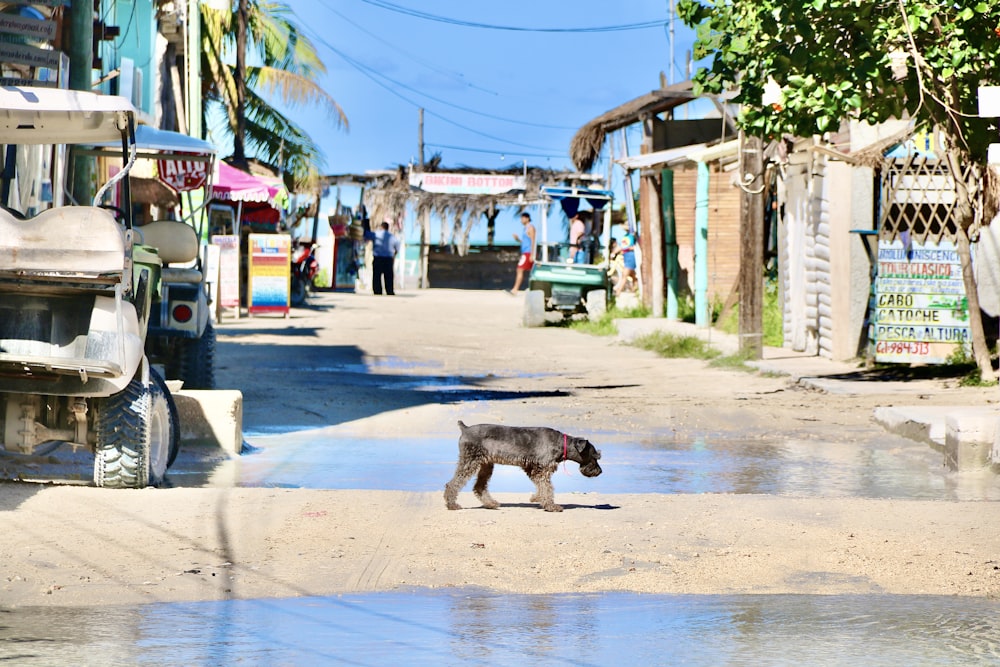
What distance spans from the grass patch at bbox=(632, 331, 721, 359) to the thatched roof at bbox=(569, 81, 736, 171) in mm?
5093

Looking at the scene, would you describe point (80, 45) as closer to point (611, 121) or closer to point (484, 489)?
point (484, 489)

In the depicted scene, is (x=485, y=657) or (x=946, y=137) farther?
(x=946, y=137)

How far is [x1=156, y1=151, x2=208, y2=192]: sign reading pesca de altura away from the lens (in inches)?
614

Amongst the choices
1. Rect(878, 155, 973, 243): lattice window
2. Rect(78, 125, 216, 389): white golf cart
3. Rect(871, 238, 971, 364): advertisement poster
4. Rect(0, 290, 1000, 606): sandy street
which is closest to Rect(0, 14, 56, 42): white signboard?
Rect(78, 125, 216, 389): white golf cart

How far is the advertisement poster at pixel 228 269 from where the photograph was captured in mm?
24688

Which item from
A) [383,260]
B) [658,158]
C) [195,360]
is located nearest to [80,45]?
[195,360]

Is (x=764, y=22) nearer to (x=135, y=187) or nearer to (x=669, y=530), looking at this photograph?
(x=669, y=530)

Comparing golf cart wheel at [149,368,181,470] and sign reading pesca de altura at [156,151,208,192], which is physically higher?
sign reading pesca de altura at [156,151,208,192]

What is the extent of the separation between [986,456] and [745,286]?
786 centimetres

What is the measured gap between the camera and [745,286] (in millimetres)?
17234

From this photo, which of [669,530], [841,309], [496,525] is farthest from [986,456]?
[841,309]

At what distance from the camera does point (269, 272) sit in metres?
24.9

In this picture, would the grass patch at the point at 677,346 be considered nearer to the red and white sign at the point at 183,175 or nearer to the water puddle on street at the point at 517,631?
the red and white sign at the point at 183,175

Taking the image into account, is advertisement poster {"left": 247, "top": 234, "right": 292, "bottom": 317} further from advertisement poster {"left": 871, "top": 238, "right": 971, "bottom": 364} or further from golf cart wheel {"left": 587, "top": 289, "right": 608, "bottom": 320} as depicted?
advertisement poster {"left": 871, "top": 238, "right": 971, "bottom": 364}
